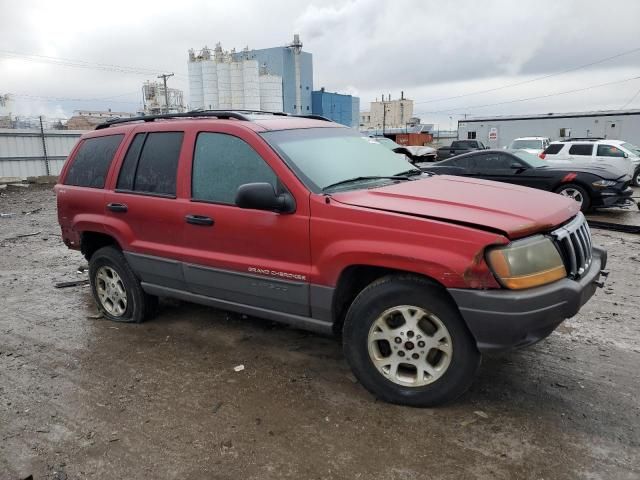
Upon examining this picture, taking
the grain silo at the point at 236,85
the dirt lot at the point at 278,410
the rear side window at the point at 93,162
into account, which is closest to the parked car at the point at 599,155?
the dirt lot at the point at 278,410

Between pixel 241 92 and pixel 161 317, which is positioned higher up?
pixel 241 92

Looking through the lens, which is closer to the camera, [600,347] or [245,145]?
[245,145]

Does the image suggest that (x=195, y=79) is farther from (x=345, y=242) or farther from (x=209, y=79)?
(x=345, y=242)

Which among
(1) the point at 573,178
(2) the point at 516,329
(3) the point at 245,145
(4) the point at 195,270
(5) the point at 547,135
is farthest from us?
(5) the point at 547,135

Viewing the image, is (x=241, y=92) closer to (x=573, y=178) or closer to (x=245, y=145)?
(x=573, y=178)

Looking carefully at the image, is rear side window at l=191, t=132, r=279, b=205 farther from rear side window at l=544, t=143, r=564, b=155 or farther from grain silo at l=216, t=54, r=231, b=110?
grain silo at l=216, t=54, r=231, b=110

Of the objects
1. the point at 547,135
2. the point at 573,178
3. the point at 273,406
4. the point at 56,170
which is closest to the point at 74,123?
the point at 56,170

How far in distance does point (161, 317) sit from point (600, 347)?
157 inches

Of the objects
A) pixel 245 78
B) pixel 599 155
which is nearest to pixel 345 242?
pixel 599 155

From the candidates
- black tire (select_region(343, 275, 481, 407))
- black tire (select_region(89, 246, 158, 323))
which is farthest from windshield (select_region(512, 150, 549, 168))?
black tire (select_region(343, 275, 481, 407))

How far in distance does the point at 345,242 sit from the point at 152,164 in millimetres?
2070

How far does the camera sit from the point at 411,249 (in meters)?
2.89

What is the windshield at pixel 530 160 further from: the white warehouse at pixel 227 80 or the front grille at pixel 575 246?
the white warehouse at pixel 227 80

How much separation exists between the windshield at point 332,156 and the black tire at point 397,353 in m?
0.83
